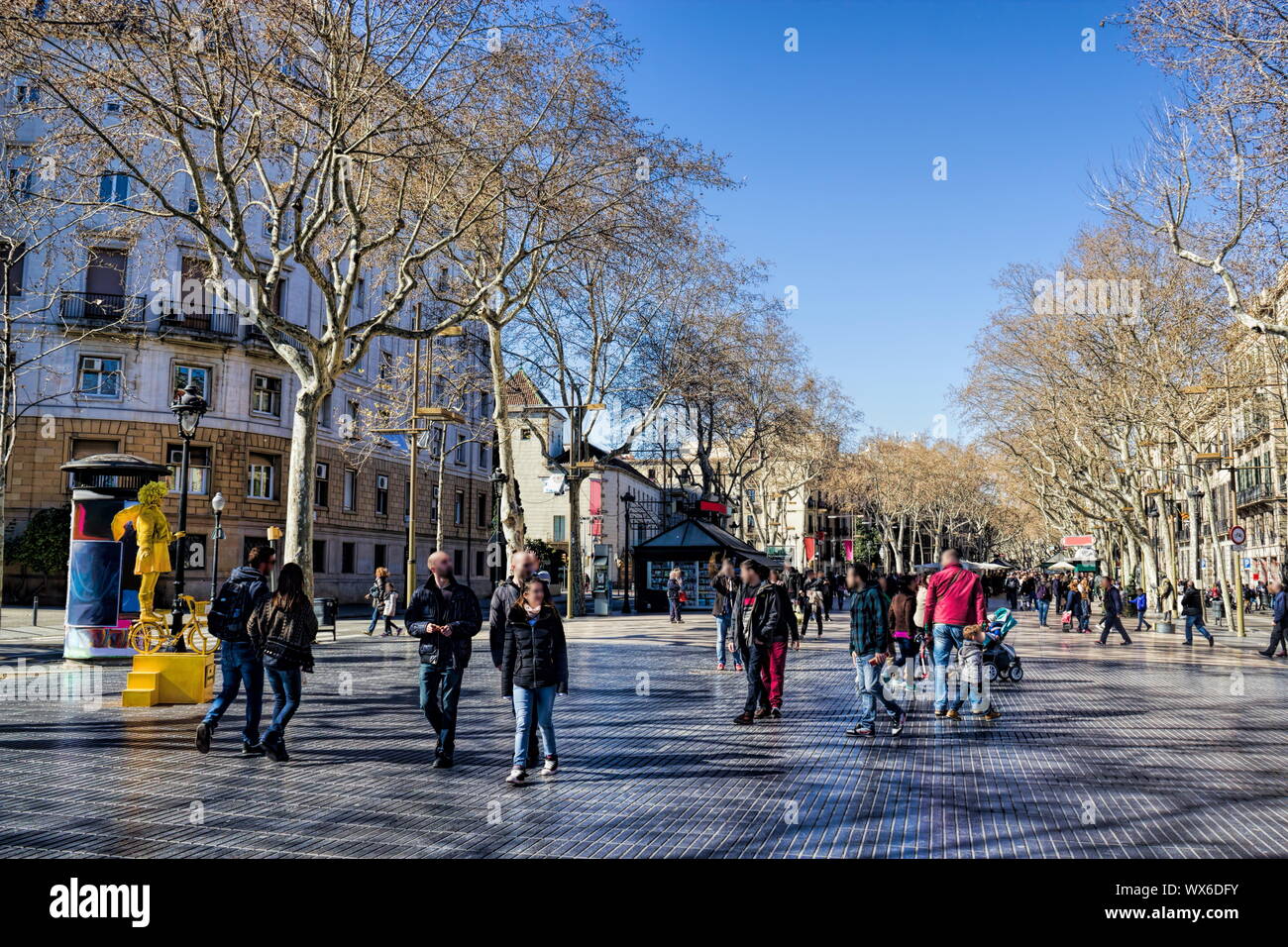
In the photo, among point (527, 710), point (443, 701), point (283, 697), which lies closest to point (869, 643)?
point (527, 710)

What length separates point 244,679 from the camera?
28.7ft

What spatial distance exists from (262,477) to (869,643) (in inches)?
1217

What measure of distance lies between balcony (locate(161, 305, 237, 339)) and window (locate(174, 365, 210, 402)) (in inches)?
48.8

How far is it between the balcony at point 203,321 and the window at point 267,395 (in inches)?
74.6

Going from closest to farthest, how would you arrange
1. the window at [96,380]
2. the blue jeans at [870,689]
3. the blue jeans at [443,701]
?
the blue jeans at [443,701] < the blue jeans at [870,689] < the window at [96,380]

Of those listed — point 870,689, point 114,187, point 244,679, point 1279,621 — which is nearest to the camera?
point 244,679

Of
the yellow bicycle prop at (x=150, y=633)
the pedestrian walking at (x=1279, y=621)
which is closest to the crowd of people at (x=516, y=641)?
the yellow bicycle prop at (x=150, y=633)

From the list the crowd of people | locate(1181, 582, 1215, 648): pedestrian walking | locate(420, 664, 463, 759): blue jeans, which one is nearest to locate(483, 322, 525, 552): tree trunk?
locate(1181, 582, 1215, 648): pedestrian walking

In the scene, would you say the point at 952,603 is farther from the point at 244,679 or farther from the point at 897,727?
the point at 244,679

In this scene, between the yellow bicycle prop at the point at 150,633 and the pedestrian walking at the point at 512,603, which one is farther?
the yellow bicycle prop at the point at 150,633

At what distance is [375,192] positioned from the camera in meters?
23.7

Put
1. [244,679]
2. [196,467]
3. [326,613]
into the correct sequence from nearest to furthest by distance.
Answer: [244,679] < [326,613] < [196,467]

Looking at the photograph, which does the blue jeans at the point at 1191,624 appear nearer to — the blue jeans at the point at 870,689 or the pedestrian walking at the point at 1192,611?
the pedestrian walking at the point at 1192,611

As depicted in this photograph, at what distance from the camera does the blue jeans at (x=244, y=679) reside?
8.57 metres
